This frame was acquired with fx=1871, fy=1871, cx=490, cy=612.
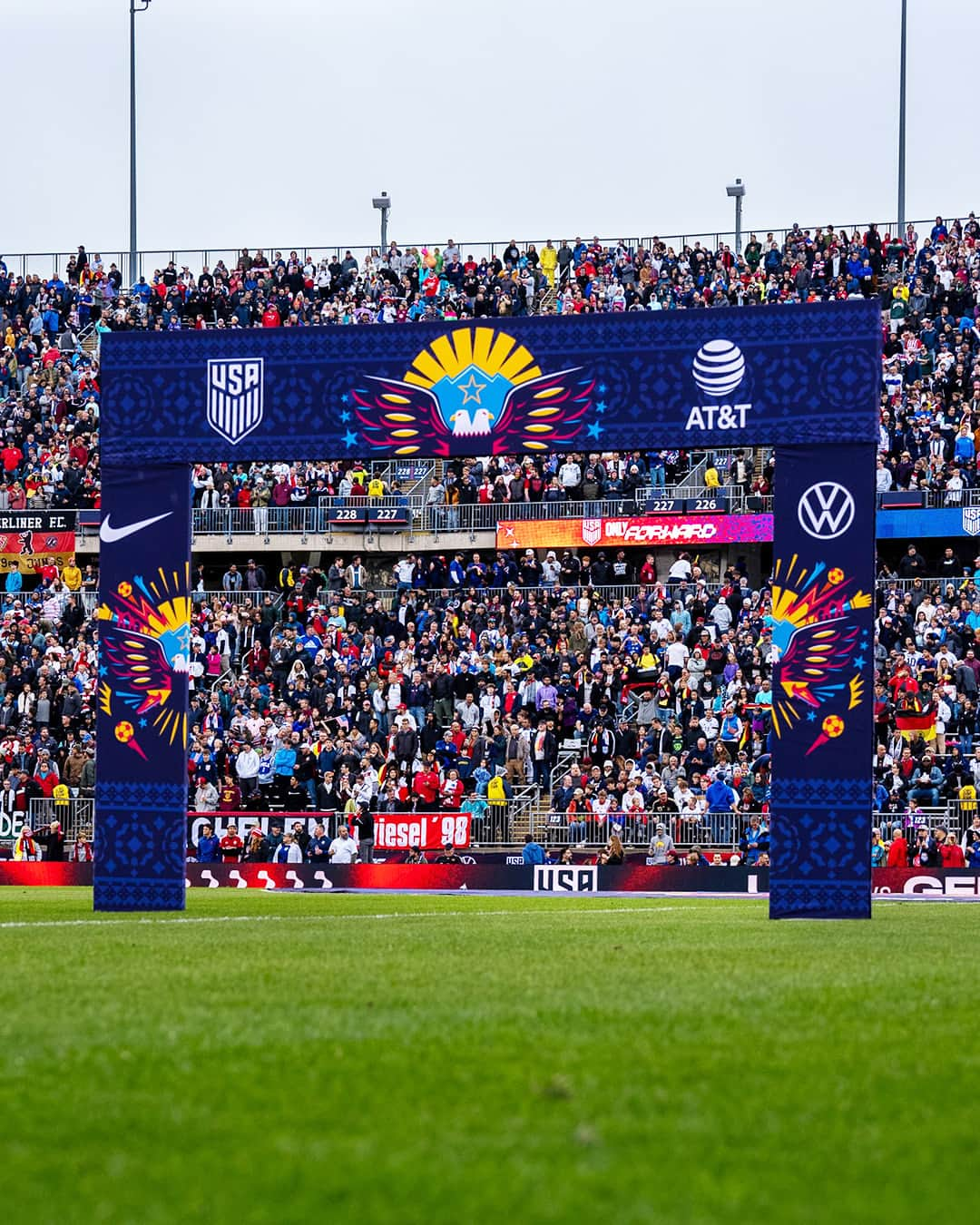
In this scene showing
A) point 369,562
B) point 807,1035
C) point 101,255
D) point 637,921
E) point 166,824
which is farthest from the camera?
point 101,255

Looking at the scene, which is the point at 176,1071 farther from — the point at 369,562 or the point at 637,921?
the point at 369,562

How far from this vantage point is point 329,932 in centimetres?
1334

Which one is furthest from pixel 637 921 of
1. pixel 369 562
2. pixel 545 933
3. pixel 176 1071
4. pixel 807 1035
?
pixel 369 562

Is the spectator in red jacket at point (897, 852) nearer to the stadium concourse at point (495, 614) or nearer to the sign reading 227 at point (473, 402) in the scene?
the stadium concourse at point (495, 614)

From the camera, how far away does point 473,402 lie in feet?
55.3

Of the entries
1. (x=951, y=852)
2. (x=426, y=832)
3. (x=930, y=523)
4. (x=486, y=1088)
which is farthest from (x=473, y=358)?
(x=930, y=523)

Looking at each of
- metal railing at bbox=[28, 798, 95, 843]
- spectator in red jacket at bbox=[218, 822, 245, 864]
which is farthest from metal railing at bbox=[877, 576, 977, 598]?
metal railing at bbox=[28, 798, 95, 843]

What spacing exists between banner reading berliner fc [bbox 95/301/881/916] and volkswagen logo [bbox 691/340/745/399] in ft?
0.05

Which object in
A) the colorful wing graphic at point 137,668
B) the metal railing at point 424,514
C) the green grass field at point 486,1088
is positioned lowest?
the green grass field at point 486,1088

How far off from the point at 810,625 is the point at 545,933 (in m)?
4.22

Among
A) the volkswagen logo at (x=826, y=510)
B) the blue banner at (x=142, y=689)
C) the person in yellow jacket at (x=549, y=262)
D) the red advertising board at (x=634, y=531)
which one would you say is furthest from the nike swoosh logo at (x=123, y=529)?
the person in yellow jacket at (x=549, y=262)

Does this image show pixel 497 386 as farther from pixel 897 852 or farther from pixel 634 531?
pixel 634 531

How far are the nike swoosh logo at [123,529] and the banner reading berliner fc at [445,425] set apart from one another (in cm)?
2

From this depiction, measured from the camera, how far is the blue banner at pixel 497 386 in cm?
1622
